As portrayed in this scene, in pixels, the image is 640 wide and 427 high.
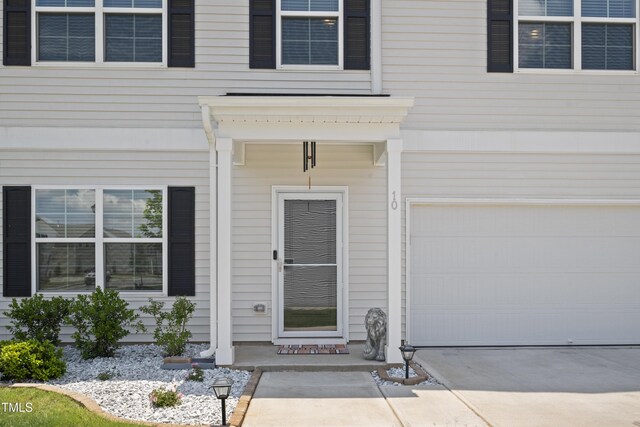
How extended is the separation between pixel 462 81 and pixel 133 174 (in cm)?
461

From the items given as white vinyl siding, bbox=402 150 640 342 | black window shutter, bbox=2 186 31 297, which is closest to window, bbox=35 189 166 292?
black window shutter, bbox=2 186 31 297

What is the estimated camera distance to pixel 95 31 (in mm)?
7832

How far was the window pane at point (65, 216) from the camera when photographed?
7801 millimetres

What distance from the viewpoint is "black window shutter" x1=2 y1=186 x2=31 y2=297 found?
7.75 metres

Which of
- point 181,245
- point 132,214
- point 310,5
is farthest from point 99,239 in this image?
point 310,5

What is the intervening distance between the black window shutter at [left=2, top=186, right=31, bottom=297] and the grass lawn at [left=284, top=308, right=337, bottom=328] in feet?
11.3

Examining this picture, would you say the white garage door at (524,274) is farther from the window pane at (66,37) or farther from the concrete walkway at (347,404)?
the window pane at (66,37)

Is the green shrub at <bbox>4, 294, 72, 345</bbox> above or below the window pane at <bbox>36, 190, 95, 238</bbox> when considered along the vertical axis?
below

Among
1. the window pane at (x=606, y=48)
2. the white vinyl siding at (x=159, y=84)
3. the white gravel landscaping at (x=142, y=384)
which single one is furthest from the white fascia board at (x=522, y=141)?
the white gravel landscaping at (x=142, y=384)

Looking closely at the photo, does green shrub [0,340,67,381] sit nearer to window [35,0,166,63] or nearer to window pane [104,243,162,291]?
window pane [104,243,162,291]

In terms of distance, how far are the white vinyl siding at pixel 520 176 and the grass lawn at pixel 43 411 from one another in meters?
4.70

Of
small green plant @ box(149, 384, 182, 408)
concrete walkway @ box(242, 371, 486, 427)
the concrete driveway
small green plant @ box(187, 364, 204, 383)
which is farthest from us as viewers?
small green plant @ box(187, 364, 204, 383)

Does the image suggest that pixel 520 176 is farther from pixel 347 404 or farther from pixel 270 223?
pixel 347 404

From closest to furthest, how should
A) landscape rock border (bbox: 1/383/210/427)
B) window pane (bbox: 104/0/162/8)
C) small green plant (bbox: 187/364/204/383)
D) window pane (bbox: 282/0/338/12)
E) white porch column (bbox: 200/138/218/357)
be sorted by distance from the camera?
landscape rock border (bbox: 1/383/210/427) < small green plant (bbox: 187/364/204/383) < white porch column (bbox: 200/138/218/357) < window pane (bbox: 104/0/162/8) < window pane (bbox: 282/0/338/12)
